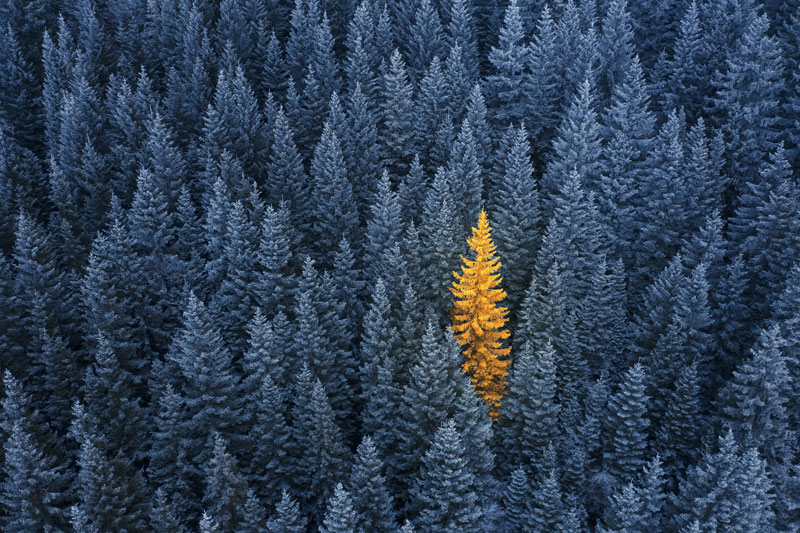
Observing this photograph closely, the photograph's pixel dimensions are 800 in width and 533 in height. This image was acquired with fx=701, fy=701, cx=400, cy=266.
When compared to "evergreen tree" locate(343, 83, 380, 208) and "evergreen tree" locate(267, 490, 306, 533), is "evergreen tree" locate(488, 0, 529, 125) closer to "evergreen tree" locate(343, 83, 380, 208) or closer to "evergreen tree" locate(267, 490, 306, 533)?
"evergreen tree" locate(343, 83, 380, 208)

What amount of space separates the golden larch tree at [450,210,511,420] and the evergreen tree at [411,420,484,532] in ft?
19.8

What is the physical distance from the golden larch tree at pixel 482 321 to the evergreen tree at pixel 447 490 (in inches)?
238

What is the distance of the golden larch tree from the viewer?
37.7 metres

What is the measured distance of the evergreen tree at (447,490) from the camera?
105 feet

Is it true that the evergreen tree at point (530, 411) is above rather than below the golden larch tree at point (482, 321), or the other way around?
below

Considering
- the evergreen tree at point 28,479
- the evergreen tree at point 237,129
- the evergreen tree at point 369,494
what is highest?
the evergreen tree at point 237,129

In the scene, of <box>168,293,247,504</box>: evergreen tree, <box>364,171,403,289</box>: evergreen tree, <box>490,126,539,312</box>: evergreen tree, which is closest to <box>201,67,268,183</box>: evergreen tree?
<box>364,171,403,289</box>: evergreen tree

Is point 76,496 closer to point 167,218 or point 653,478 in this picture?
point 167,218

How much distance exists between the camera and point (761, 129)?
4812 centimetres

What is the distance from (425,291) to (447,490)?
11970 mm

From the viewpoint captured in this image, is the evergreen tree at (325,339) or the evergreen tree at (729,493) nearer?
the evergreen tree at (729,493)

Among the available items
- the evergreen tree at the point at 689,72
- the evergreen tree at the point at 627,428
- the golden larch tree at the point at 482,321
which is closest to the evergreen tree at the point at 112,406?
the golden larch tree at the point at 482,321

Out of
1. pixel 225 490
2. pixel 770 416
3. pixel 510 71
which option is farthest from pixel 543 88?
pixel 225 490

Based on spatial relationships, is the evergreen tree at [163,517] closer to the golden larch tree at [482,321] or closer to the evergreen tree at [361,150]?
the golden larch tree at [482,321]
